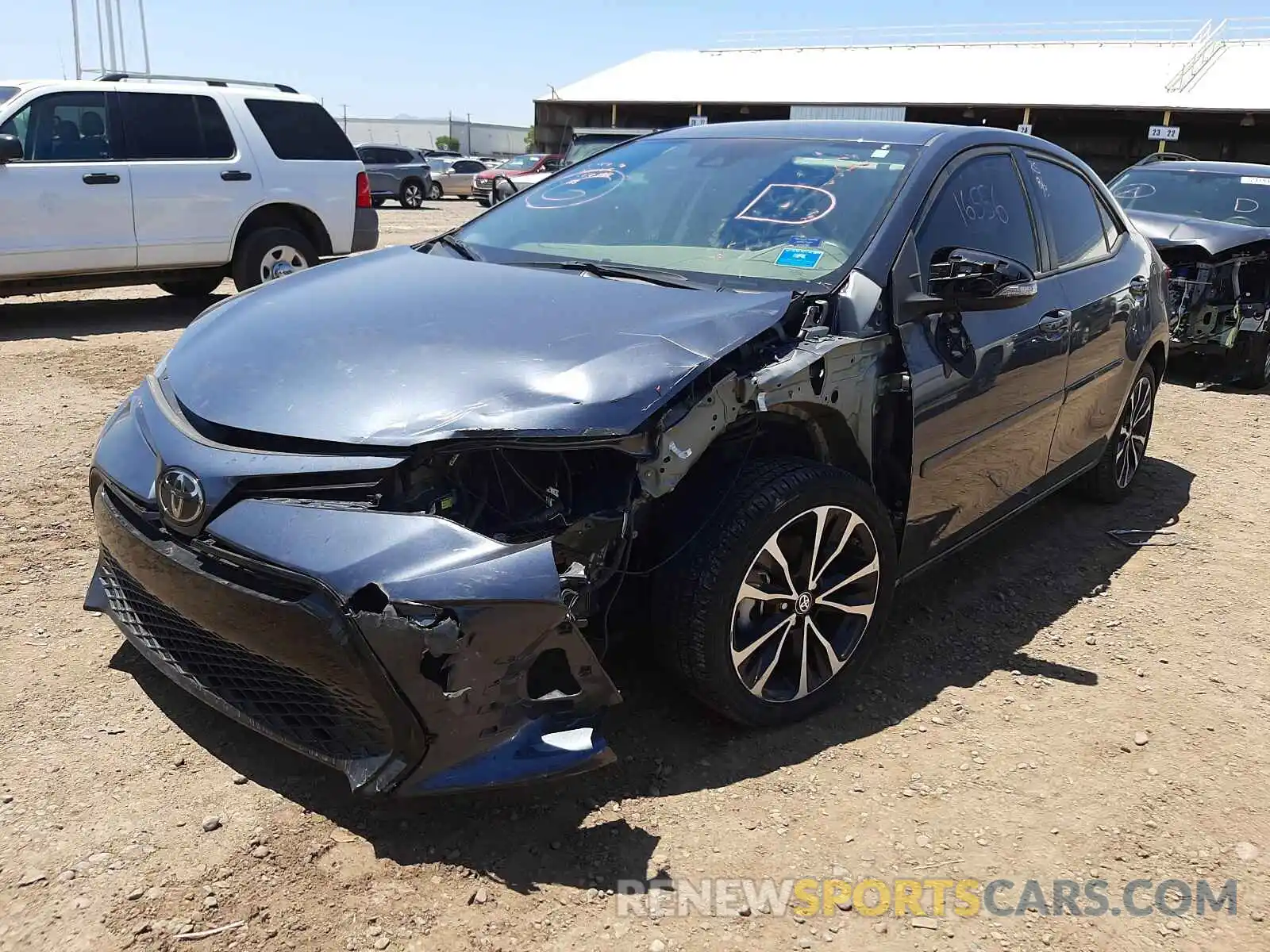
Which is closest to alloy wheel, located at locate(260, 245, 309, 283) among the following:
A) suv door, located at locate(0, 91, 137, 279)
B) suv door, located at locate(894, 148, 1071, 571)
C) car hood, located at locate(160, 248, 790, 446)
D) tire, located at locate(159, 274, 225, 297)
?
tire, located at locate(159, 274, 225, 297)

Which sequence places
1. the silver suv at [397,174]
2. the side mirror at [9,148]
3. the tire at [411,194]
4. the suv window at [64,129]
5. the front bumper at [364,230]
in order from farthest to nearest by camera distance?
the tire at [411,194]
the silver suv at [397,174]
the front bumper at [364,230]
the suv window at [64,129]
the side mirror at [9,148]

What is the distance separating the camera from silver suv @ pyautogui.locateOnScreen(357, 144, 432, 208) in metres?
24.9

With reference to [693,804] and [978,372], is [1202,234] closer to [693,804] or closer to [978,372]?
[978,372]

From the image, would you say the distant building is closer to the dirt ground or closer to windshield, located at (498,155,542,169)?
windshield, located at (498,155,542,169)

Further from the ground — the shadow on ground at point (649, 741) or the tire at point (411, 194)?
the tire at point (411, 194)

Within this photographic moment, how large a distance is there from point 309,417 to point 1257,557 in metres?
4.24

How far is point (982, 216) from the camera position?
3.61 m

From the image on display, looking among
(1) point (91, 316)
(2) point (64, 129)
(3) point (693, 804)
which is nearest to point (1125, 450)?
(3) point (693, 804)

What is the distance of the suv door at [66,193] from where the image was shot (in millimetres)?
7590

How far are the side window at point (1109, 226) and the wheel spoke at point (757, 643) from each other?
8.92ft

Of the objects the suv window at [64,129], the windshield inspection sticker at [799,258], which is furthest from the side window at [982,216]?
the suv window at [64,129]

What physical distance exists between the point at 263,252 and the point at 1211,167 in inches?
332

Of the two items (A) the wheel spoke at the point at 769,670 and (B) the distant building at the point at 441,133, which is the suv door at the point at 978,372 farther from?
(B) the distant building at the point at 441,133

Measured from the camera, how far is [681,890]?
7.68ft
